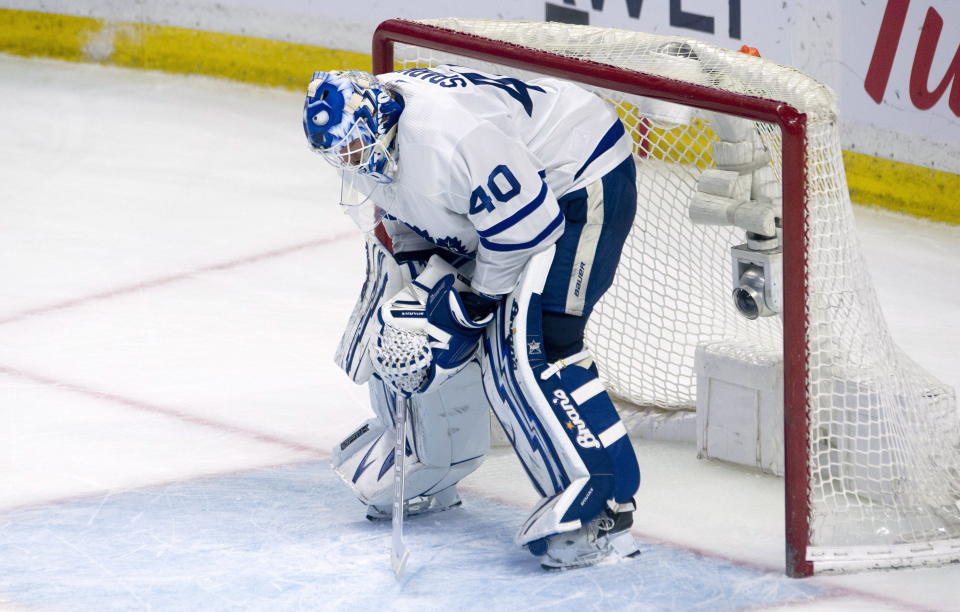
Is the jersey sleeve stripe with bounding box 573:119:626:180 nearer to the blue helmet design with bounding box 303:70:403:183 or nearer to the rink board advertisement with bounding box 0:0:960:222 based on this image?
the blue helmet design with bounding box 303:70:403:183

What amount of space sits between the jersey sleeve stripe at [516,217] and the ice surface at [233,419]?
597 mm

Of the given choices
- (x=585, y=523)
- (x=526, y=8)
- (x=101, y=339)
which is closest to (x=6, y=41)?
(x=526, y=8)

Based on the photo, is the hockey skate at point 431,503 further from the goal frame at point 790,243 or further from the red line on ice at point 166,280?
the red line on ice at point 166,280

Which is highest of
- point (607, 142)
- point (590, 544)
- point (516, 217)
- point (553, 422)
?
point (607, 142)

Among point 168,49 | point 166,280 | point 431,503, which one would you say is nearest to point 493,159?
point 431,503

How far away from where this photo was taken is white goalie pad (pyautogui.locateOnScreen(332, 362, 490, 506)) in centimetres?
305

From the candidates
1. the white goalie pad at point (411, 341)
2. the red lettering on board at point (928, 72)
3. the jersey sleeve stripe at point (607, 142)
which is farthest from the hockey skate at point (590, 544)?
the red lettering on board at point (928, 72)

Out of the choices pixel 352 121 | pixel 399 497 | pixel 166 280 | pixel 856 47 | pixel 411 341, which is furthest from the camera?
pixel 856 47

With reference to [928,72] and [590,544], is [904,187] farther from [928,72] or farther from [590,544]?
[590,544]

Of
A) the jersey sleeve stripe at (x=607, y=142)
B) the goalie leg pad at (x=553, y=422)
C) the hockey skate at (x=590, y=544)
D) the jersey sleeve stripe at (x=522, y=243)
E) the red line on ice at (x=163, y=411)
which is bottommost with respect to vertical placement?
the red line on ice at (x=163, y=411)

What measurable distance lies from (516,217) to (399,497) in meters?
0.56

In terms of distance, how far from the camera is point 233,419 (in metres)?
3.67

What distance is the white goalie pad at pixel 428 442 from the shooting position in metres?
3.05

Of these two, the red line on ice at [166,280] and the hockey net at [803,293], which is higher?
the hockey net at [803,293]
